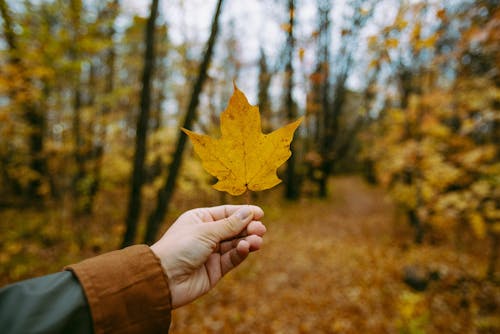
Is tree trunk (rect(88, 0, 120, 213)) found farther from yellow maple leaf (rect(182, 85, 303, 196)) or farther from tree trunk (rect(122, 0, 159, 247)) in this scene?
yellow maple leaf (rect(182, 85, 303, 196))

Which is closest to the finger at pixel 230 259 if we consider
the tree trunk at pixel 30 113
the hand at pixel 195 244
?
the hand at pixel 195 244

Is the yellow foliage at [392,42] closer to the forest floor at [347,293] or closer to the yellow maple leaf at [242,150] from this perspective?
the yellow maple leaf at [242,150]

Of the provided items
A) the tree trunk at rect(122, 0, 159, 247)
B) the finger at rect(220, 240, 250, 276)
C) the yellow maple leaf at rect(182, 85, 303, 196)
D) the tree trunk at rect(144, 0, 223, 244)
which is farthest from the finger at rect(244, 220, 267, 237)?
the tree trunk at rect(122, 0, 159, 247)

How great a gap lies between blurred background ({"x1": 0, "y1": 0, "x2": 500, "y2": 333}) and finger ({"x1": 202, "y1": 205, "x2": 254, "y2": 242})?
1.90 m

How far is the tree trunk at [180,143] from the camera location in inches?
136

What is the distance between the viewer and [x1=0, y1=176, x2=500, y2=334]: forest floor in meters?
4.23

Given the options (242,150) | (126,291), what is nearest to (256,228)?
(242,150)

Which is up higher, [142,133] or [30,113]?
[30,113]

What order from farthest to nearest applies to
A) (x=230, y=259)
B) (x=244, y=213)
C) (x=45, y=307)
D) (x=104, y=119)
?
(x=104, y=119), (x=230, y=259), (x=244, y=213), (x=45, y=307)

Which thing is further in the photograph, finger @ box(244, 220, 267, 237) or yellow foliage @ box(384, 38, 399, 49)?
yellow foliage @ box(384, 38, 399, 49)

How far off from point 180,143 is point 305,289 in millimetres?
3848

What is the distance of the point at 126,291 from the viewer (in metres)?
0.96

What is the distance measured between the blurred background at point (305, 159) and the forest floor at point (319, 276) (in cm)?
4

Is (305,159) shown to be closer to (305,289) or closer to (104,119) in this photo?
(305,289)
